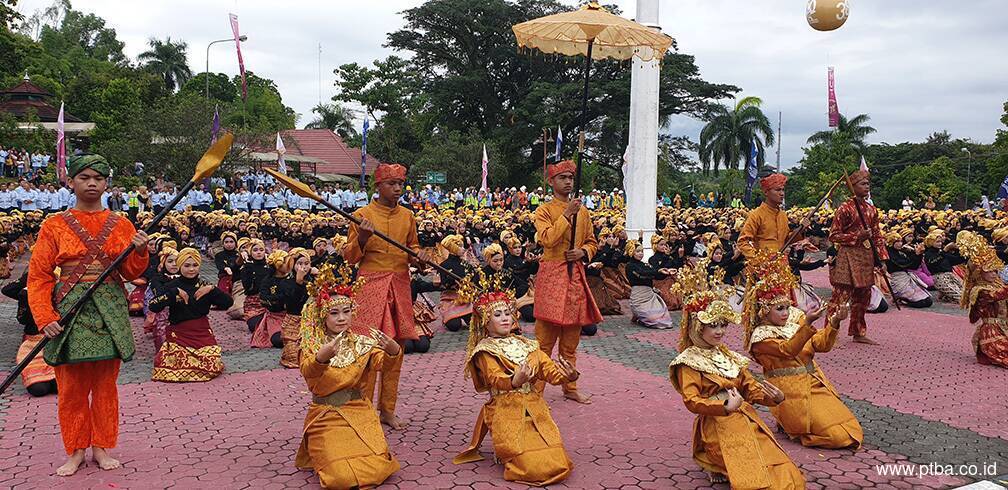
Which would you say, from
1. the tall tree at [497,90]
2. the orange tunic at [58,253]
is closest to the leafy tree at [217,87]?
the tall tree at [497,90]

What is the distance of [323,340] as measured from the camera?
16.3ft

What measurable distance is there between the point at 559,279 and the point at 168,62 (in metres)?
62.2

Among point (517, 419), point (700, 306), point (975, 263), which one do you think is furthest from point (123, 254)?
point (975, 263)

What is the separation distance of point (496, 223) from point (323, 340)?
13580mm

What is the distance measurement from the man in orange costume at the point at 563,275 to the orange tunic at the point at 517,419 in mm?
1453

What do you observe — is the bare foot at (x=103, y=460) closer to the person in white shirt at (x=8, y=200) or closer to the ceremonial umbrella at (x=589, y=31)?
the ceremonial umbrella at (x=589, y=31)

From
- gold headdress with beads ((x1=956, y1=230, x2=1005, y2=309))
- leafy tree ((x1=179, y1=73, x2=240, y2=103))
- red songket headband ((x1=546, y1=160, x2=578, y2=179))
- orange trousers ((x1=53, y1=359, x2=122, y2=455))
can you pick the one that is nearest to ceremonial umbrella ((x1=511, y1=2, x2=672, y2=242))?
red songket headband ((x1=546, y1=160, x2=578, y2=179))

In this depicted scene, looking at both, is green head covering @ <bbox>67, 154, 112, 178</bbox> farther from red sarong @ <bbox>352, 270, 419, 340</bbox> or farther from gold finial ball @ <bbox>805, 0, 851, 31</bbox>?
gold finial ball @ <bbox>805, 0, 851, 31</bbox>

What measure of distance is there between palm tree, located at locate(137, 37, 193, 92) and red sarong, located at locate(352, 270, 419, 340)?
6067cm

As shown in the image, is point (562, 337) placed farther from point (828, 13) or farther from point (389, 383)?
point (828, 13)

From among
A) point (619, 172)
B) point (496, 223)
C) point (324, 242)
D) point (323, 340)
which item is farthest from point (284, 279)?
point (619, 172)

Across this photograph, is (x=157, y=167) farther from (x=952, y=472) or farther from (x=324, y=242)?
(x=952, y=472)

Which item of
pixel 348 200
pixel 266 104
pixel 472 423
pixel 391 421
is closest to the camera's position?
pixel 391 421

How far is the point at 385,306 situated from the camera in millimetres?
5875
